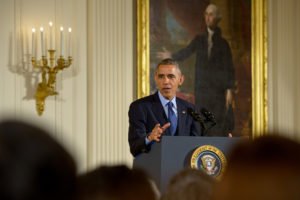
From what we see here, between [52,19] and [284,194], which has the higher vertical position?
[52,19]

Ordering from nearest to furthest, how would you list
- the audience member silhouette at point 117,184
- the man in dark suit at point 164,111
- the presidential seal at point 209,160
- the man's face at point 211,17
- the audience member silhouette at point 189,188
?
1. the audience member silhouette at point 117,184
2. the audience member silhouette at point 189,188
3. the presidential seal at point 209,160
4. the man in dark suit at point 164,111
5. the man's face at point 211,17

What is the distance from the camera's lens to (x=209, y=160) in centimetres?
580

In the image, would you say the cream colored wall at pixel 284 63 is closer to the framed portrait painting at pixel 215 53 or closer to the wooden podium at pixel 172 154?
the framed portrait painting at pixel 215 53

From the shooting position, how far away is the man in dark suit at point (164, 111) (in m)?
6.55

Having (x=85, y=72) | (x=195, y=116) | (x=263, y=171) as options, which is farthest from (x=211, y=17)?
(x=263, y=171)

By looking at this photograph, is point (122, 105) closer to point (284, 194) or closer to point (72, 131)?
point (72, 131)

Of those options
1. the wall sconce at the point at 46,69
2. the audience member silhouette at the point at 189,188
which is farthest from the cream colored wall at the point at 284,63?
the audience member silhouette at the point at 189,188

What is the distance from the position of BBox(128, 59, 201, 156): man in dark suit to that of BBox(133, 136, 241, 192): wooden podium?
65 centimetres

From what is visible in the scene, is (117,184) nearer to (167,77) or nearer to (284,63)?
(167,77)

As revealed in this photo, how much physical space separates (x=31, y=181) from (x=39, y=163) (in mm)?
28

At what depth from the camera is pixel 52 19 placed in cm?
841

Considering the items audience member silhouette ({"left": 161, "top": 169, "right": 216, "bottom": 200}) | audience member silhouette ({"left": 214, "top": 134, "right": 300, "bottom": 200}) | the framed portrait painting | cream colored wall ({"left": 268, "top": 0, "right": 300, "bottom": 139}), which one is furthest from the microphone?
audience member silhouette ({"left": 214, "top": 134, "right": 300, "bottom": 200})

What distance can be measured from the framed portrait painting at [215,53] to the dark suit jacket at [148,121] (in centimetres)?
205

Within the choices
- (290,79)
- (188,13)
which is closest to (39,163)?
(188,13)
